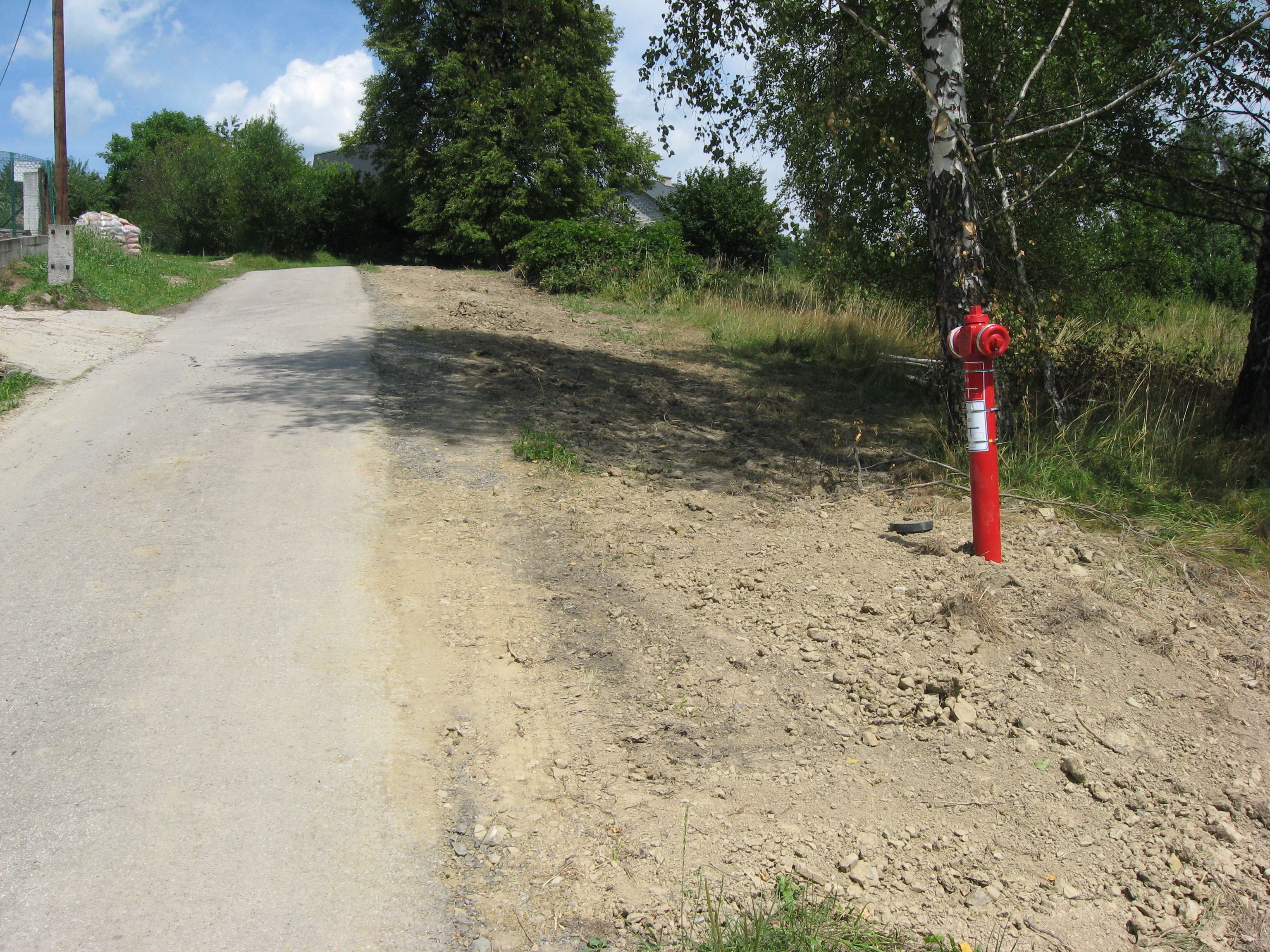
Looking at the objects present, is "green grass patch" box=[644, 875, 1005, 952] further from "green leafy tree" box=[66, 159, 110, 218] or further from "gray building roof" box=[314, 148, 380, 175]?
"green leafy tree" box=[66, 159, 110, 218]

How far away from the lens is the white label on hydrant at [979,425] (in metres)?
4.80

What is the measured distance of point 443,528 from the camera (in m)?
5.35

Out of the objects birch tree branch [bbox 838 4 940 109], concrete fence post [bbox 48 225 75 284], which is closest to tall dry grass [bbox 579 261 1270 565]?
birch tree branch [bbox 838 4 940 109]

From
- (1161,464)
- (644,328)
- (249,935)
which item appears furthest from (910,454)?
(644,328)

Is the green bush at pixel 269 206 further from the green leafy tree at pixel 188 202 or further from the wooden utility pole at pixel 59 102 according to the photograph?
the wooden utility pole at pixel 59 102

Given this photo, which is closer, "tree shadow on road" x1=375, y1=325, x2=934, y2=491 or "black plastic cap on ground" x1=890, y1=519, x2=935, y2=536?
"black plastic cap on ground" x1=890, y1=519, x2=935, y2=536

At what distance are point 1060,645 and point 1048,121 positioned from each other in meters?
7.04

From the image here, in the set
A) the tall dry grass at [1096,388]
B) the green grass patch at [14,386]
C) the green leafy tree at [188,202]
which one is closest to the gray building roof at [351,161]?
the green leafy tree at [188,202]

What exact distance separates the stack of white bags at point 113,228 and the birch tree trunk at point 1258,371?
78.3 ft

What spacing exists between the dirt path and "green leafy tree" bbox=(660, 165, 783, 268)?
19317 millimetres

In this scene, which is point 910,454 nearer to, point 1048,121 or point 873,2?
point 873,2

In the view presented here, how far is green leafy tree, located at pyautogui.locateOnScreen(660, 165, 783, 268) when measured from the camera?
80.2ft

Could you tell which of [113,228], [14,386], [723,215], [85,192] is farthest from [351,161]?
[14,386]

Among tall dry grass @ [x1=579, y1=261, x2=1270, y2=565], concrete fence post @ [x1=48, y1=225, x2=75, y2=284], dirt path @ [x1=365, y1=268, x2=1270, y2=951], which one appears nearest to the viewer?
dirt path @ [x1=365, y1=268, x2=1270, y2=951]
